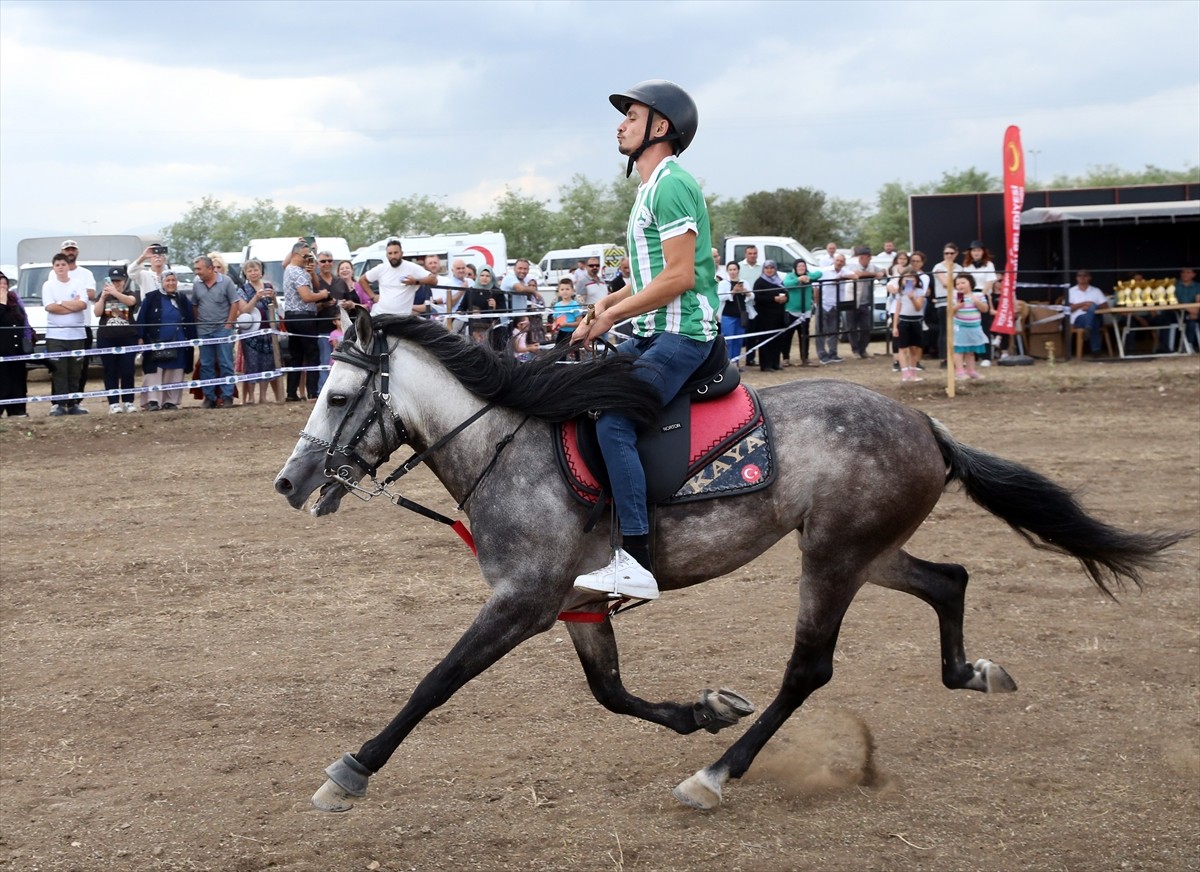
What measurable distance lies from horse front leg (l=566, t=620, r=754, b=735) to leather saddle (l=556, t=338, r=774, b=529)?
68cm

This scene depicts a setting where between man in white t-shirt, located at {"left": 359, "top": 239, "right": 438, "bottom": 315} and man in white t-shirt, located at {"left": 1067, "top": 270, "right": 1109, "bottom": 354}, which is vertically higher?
man in white t-shirt, located at {"left": 359, "top": 239, "right": 438, "bottom": 315}

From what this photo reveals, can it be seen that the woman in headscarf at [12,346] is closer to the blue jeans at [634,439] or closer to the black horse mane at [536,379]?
the black horse mane at [536,379]

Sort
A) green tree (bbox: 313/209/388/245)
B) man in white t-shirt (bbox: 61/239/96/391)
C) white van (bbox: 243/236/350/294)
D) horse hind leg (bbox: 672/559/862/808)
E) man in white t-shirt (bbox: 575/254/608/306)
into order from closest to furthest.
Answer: horse hind leg (bbox: 672/559/862/808) → man in white t-shirt (bbox: 61/239/96/391) → man in white t-shirt (bbox: 575/254/608/306) → white van (bbox: 243/236/350/294) → green tree (bbox: 313/209/388/245)

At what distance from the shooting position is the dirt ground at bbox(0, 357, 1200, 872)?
4668mm

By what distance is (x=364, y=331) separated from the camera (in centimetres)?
479

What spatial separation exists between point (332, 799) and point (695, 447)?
195cm

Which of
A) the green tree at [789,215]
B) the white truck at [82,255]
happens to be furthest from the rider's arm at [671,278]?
the green tree at [789,215]

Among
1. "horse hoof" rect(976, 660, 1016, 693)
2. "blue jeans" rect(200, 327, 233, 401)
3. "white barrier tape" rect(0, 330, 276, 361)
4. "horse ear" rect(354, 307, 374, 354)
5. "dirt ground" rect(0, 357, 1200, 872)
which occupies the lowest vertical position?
"dirt ground" rect(0, 357, 1200, 872)

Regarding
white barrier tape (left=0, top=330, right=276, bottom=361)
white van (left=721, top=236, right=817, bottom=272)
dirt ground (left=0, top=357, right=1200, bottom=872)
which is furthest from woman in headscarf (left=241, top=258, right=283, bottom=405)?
white van (left=721, top=236, right=817, bottom=272)

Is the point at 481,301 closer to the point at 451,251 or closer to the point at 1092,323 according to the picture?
the point at 1092,323

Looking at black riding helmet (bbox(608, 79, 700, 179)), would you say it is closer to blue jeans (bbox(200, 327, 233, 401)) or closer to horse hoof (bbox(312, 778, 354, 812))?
horse hoof (bbox(312, 778, 354, 812))

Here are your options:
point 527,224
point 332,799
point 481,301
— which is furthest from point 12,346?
point 527,224

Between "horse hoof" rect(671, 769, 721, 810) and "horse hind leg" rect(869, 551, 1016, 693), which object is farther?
"horse hind leg" rect(869, 551, 1016, 693)

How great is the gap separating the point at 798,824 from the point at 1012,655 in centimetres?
231
